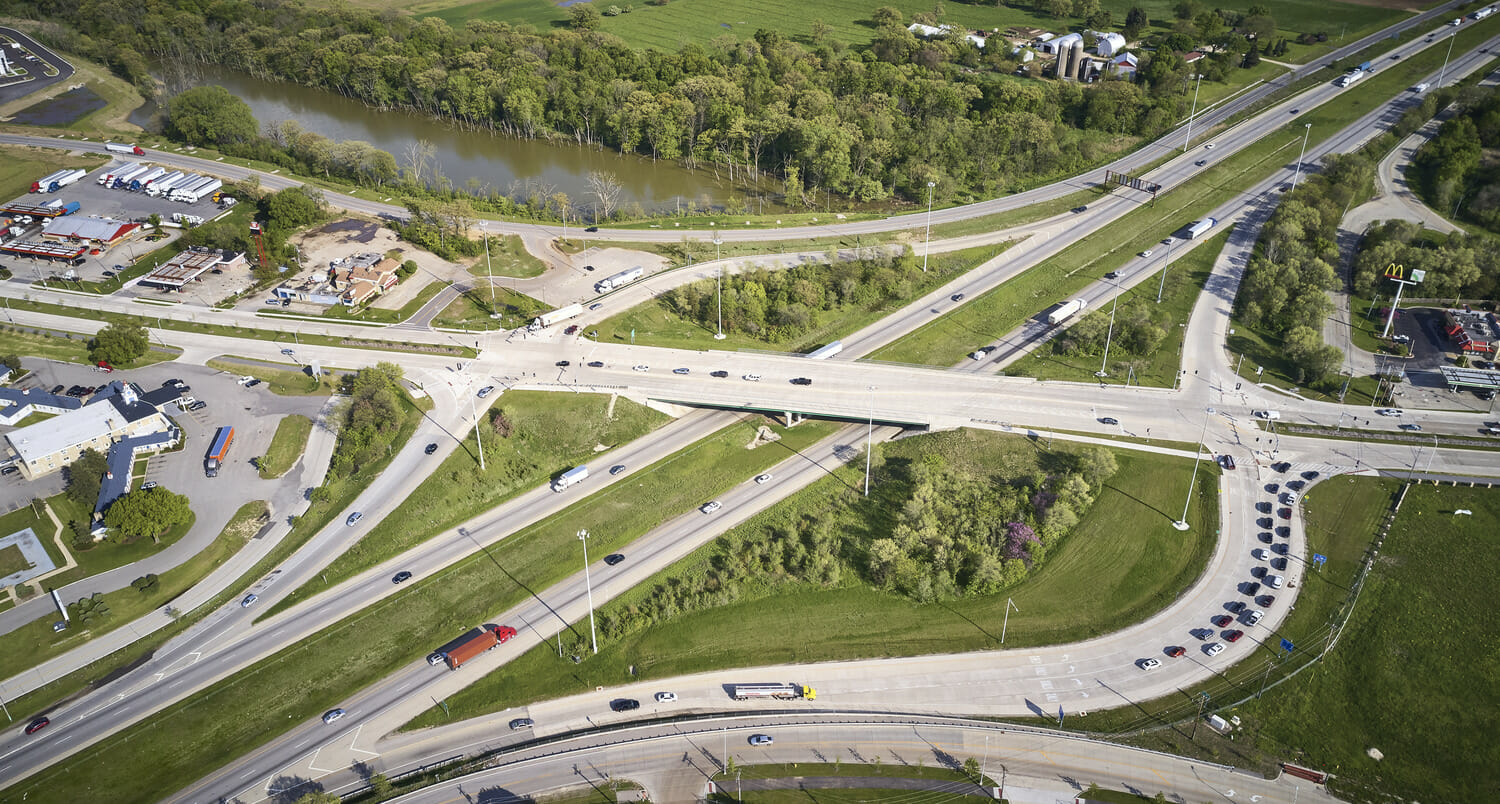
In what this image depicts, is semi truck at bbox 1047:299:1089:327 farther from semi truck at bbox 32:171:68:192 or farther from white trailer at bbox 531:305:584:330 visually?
semi truck at bbox 32:171:68:192

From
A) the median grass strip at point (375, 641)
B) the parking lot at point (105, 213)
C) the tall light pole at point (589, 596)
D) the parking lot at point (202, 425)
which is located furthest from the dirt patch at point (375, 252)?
the tall light pole at point (589, 596)

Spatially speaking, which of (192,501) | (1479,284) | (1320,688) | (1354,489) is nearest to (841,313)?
(1354,489)

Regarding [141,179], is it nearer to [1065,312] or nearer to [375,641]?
[375,641]

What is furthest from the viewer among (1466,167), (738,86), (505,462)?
(738,86)

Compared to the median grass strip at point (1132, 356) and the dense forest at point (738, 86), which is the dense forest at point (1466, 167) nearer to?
the dense forest at point (738, 86)

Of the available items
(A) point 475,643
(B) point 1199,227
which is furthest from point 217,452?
(B) point 1199,227

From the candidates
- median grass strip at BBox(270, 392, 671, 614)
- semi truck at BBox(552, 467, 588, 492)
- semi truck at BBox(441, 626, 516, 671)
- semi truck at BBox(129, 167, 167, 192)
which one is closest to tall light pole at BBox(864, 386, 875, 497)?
median grass strip at BBox(270, 392, 671, 614)

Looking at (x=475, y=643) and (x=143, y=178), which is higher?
(x=143, y=178)
